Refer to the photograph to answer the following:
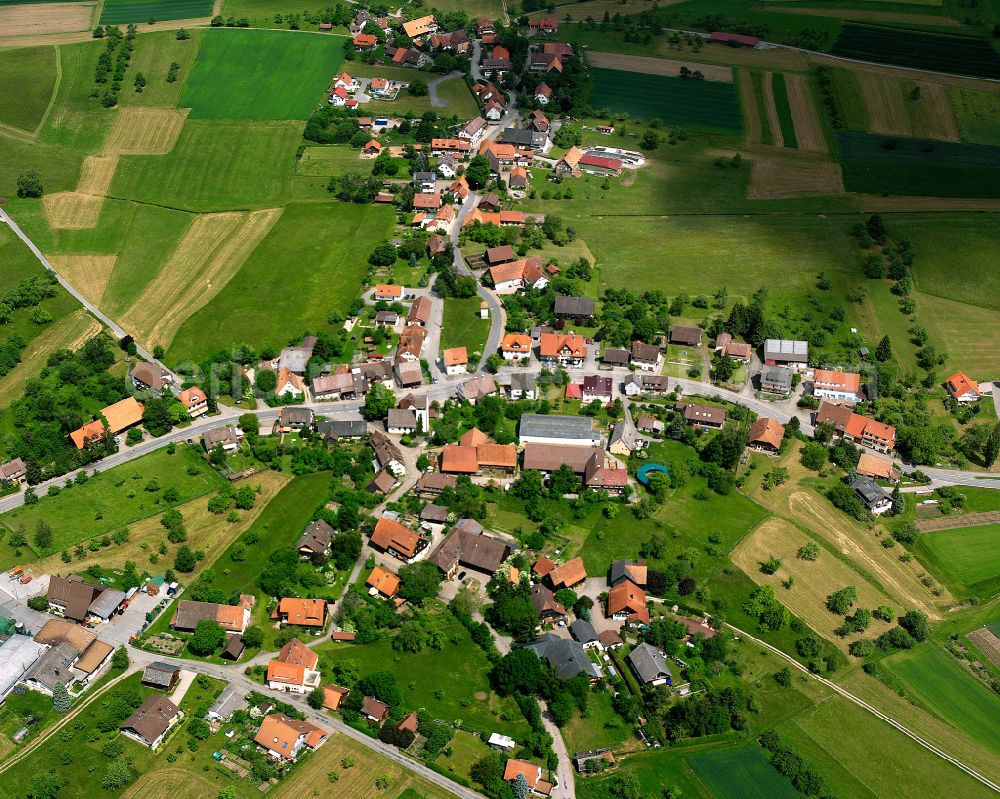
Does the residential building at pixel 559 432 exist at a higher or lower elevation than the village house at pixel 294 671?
higher

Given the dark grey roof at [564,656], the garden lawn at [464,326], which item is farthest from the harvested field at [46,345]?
the dark grey roof at [564,656]

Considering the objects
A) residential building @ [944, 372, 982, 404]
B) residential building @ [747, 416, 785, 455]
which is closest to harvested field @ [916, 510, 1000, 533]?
residential building @ [747, 416, 785, 455]

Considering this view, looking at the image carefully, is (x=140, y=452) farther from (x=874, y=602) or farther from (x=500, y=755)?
(x=874, y=602)

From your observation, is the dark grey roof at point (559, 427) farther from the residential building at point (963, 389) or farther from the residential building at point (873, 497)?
the residential building at point (963, 389)

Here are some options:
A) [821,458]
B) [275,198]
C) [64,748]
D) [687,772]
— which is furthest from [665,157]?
[64,748]

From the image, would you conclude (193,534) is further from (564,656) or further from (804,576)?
(804,576)

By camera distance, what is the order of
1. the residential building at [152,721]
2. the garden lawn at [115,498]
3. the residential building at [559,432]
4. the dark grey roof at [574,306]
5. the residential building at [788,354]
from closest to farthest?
the residential building at [152,721] < the garden lawn at [115,498] < the residential building at [559,432] < the residential building at [788,354] < the dark grey roof at [574,306]

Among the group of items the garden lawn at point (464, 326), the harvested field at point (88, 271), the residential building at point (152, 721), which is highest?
the garden lawn at point (464, 326)
